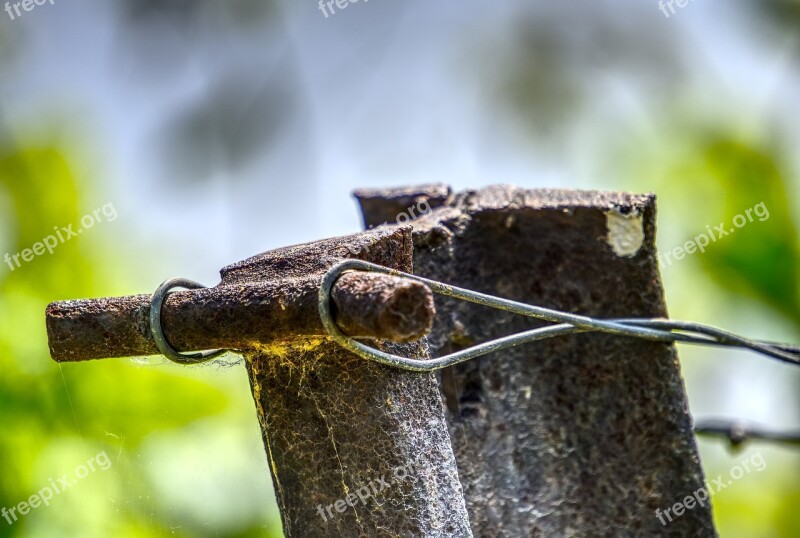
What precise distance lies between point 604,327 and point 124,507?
0.86m

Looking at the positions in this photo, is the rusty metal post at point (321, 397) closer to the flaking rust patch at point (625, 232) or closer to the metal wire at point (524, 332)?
the metal wire at point (524, 332)

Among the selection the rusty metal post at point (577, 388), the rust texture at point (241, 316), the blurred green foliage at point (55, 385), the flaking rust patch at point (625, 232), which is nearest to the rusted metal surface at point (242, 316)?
the rust texture at point (241, 316)

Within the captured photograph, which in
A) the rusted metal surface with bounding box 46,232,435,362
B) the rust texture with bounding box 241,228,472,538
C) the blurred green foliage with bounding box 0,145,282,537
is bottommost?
the rust texture with bounding box 241,228,472,538

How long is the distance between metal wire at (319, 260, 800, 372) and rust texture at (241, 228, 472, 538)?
2.1 inches

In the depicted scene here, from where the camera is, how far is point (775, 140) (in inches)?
216

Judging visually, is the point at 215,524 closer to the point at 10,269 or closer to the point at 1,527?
the point at 1,527

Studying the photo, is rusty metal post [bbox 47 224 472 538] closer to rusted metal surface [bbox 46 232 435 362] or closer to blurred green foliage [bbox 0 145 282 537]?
rusted metal surface [bbox 46 232 435 362]

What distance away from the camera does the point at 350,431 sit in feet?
3.66

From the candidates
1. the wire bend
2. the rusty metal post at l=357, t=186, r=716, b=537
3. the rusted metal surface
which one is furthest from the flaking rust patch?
the wire bend

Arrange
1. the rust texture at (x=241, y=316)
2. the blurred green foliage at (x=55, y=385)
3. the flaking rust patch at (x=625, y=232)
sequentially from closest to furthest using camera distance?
the rust texture at (x=241, y=316) → the flaking rust patch at (x=625, y=232) → the blurred green foliage at (x=55, y=385)

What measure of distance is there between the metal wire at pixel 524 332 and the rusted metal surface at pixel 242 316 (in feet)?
0.05

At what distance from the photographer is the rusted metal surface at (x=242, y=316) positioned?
0.90 m

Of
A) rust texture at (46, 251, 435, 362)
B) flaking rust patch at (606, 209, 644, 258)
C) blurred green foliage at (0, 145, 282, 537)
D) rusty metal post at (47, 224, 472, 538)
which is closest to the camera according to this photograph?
rust texture at (46, 251, 435, 362)

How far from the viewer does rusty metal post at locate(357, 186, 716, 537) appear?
5.02 feet
